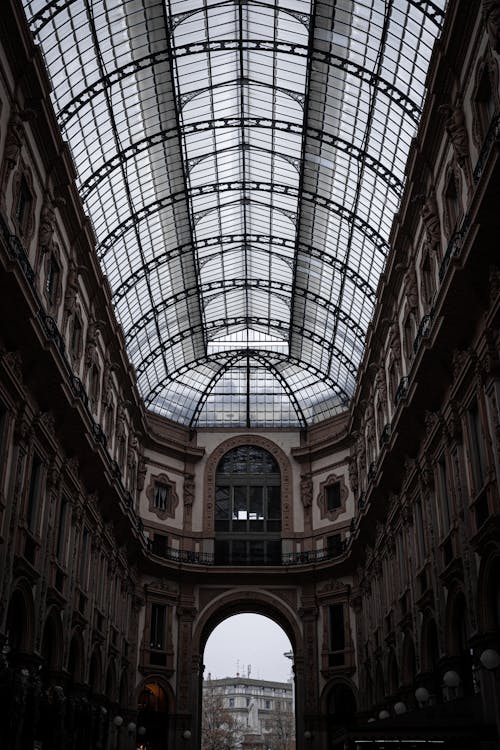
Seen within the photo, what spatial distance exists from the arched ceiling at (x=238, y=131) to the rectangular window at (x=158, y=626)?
1531 cm

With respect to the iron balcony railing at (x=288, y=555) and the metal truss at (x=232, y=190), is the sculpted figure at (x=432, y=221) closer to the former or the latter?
the metal truss at (x=232, y=190)

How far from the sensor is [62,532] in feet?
100

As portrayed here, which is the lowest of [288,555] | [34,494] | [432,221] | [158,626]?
[158,626]

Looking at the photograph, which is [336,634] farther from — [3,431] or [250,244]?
[3,431]

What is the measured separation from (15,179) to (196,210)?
1972 centimetres

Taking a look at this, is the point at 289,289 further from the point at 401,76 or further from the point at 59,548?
the point at 59,548

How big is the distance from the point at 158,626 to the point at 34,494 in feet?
74.7

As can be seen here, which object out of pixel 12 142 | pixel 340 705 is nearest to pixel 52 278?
pixel 12 142

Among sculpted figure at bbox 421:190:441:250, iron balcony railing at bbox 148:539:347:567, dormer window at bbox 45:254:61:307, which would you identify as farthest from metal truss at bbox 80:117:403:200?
iron balcony railing at bbox 148:539:347:567

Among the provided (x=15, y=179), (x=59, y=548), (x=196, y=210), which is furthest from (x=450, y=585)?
(x=196, y=210)

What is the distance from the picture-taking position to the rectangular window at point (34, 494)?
86.7 feet

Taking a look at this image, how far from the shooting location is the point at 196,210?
42.3 m

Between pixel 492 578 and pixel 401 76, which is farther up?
pixel 401 76

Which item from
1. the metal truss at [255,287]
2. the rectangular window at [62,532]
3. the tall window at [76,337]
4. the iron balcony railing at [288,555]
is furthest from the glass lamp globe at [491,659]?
the metal truss at [255,287]
